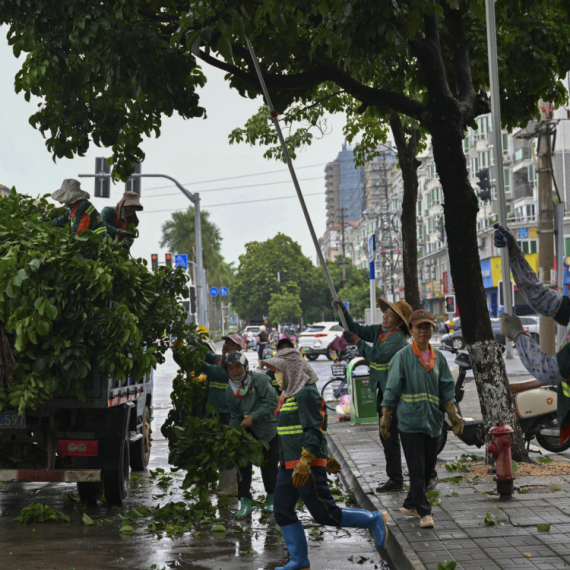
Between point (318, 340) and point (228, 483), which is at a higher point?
point (318, 340)

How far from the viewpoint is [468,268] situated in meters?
8.95

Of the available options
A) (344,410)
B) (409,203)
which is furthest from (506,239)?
(344,410)

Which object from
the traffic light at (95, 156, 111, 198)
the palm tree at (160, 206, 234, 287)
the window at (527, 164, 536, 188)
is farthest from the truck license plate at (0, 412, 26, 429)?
the palm tree at (160, 206, 234, 287)

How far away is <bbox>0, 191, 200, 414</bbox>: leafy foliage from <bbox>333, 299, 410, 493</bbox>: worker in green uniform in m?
2.15

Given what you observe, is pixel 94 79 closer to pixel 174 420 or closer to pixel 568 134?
pixel 174 420

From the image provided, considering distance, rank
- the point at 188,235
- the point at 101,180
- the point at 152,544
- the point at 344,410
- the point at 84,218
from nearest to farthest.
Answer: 1. the point at 152,544
2. the point at 84,218
3. the point at 344,410
4. the point at 101,180
5. the point at 188,235

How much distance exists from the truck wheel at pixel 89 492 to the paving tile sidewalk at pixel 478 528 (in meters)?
2.50

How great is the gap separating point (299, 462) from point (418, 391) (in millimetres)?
1756

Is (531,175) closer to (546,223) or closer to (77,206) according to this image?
(546,223)

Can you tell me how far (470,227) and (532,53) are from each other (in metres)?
2.12

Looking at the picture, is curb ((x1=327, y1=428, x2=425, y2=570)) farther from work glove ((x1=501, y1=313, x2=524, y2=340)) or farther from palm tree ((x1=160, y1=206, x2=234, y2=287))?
palm tree ((x1=160, y1=206, x2=234, y2=287))

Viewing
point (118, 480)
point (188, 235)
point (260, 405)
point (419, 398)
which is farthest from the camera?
point (188, 235)

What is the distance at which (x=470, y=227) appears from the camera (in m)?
8.90

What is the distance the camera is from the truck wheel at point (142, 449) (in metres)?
10.4
